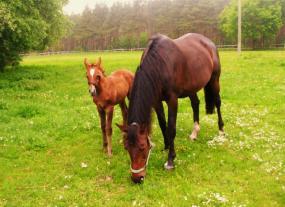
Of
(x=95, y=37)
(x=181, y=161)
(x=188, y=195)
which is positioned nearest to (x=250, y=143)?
(x=181, y=161)

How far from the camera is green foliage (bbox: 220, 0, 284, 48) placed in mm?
80625

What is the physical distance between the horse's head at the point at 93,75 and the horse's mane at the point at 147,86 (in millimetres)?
1436

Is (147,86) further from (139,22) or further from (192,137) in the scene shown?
(139,22)

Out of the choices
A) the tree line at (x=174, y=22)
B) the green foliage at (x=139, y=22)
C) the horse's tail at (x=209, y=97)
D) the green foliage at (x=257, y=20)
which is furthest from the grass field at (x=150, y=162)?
the green foliage at (x=139, y=22)

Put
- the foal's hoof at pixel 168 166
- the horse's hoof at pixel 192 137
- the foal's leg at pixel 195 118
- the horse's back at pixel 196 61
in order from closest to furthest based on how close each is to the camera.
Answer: the foal's hoof at pixel 168 166, the horse's back at pixel 196 61, the horse's hoof at pixel 192 137, the foal's leg at pixel 195 118

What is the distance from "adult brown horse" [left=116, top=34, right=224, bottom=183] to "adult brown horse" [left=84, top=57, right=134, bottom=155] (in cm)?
140

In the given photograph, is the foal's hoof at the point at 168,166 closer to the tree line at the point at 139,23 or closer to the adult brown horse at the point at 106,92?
the adult brown horse at the point at 106,92

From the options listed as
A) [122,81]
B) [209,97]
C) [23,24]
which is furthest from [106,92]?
[23,24]

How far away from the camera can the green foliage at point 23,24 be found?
914 inches

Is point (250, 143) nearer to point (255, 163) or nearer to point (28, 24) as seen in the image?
point (255, 163)

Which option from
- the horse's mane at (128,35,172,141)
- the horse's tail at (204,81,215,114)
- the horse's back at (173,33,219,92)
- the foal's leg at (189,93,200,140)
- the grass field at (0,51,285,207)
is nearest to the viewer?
the grass field at (0,51,285,207)

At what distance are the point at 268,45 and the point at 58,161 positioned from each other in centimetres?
8457

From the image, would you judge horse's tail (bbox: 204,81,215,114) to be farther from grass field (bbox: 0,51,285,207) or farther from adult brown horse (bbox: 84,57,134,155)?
adult brown horse (bbox: 84,57,134,155)

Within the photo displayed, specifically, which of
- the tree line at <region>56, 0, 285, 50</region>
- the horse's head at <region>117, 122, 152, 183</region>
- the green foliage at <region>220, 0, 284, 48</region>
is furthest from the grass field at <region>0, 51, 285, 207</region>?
the tree line at <region>56, 0, 285, 50</region>
